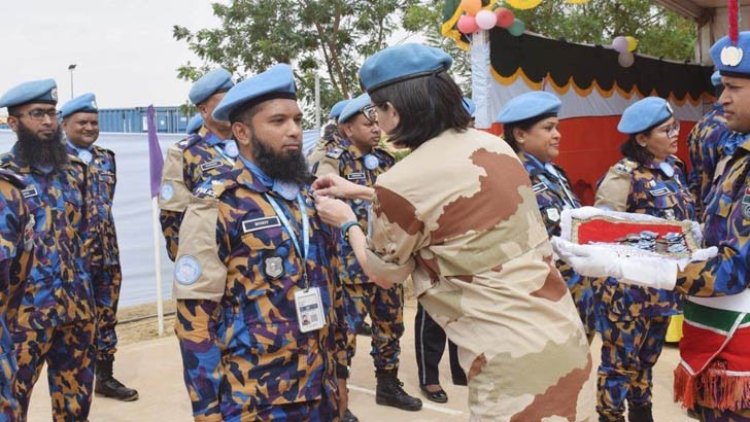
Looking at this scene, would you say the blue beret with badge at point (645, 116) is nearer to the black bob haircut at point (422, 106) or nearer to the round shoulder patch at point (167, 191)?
the black bob haircut at point (422, 106)

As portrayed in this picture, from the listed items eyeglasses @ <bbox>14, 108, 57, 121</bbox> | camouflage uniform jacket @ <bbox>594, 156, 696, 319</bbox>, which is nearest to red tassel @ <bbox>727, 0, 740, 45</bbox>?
camouflage uniform jacket @ <bbox>594, 156, 696, 319</bbox>

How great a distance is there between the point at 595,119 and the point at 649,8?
18.3 feet

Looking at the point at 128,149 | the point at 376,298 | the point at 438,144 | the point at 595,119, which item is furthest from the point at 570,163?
the point at 438,144

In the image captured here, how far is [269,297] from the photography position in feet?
8.89

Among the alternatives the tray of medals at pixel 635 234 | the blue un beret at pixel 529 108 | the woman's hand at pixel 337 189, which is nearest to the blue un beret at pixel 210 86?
the blue un beret at pixel 529 108

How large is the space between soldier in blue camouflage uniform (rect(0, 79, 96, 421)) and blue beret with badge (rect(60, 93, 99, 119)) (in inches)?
50.5

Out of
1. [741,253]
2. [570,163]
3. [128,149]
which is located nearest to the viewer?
[741,253]

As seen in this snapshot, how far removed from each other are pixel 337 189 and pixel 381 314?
281 centimetres

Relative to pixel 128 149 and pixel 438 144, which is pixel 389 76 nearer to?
pixel 438 144

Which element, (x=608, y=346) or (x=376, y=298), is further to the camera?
(x=376, y=298)

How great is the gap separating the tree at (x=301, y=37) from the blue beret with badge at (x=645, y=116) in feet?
30.0

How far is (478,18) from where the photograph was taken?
23.4ft

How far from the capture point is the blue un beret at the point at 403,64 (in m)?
2.31

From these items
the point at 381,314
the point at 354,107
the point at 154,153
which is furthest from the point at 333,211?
the point at 154,153
